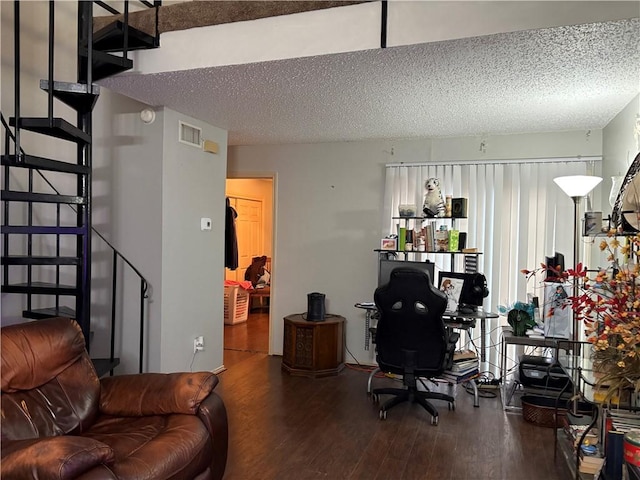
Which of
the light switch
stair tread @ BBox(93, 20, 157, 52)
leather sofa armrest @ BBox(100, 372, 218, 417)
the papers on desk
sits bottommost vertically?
leather sofa armrest @ BBox(100, 372, 218, 417)

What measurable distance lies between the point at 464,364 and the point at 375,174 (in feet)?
7.00

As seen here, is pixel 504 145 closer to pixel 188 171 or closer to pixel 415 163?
pixel 415 163

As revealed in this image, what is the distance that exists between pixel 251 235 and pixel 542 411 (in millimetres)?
5813

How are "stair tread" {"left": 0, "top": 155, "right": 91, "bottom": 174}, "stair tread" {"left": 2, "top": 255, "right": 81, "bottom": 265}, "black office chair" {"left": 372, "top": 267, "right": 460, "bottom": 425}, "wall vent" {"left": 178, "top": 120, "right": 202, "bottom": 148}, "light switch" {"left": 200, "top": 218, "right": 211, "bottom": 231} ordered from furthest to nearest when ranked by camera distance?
"light switch" {"left": 200, "top": 218, "right": 211, "bottom": 231} < "wall vent" {"left": 178, "top": 120, "right": 202, "bottom": 148} < "black office chair" {"left": 372, "top": 267, "right": 460, "bottom": 425} < "stair tread" {"left": 2, "top": 255, "right": 81, "bottom": 265} < "stair tread" {"left": 0, "top": 155, "right": 91, "bottom": 174}

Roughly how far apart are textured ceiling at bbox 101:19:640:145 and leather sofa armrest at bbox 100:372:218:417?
186cm

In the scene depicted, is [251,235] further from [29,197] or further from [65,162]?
[29,197]

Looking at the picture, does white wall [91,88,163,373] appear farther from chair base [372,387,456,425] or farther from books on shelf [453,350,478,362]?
books on shelf [453,350,478,362]

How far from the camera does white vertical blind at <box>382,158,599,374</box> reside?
14.9 ft

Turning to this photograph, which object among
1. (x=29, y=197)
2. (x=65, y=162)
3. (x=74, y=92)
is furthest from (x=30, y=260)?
(x=74, y=92)

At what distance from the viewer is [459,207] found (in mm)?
4547

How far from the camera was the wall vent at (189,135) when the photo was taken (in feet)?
13.5

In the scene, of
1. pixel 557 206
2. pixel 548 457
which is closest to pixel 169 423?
pixel 548 457

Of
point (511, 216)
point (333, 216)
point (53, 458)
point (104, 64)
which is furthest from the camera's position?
point (333, 216)

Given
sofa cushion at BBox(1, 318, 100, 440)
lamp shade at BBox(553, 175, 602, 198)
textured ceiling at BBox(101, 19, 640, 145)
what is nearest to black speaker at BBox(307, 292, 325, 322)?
textured ceiling at BBox(101, 19, 640, 145)
